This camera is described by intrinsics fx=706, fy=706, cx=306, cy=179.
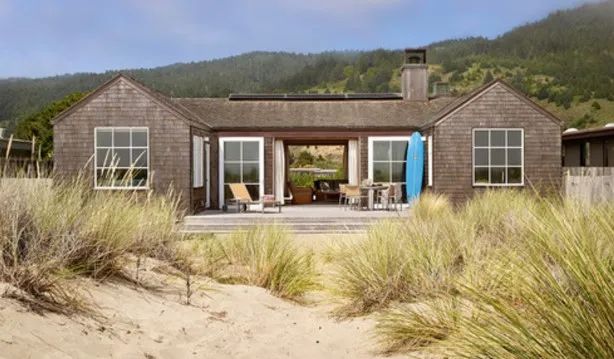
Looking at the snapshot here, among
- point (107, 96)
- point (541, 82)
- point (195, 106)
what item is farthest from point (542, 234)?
point (541, 82)

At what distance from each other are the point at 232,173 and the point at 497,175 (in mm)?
7525

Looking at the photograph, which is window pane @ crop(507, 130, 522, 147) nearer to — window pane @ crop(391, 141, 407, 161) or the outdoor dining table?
window pane @ crop(391, 141, 407, 161)

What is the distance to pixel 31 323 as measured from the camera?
497 centimetres

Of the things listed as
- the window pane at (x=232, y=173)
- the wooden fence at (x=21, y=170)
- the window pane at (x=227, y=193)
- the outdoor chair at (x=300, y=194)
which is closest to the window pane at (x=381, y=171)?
the outdoor chair at (x=300, y=194)

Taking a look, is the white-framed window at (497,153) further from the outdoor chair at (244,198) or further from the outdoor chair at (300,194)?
the outdoor chair at (300,194)

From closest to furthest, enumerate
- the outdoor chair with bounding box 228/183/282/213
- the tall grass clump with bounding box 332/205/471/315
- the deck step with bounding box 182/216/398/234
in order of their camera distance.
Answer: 1. the tall grass clump with bounding box 332/205/471/315
2. the deck step with bounding box 182/216/398/234
3. the outdoor chair with bounding box 228/183/282/213

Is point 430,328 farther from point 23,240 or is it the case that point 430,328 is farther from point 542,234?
point 23,240

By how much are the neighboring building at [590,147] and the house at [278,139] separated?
305 cm

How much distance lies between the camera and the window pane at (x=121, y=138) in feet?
59.2

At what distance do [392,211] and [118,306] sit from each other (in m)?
12.8

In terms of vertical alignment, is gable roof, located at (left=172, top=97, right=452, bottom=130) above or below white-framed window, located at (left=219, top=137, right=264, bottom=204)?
above

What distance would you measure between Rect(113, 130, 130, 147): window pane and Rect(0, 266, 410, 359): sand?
10895 millimetres

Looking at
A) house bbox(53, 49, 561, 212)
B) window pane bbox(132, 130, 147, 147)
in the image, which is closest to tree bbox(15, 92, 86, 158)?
house bbox(53, 49, 561, 212)

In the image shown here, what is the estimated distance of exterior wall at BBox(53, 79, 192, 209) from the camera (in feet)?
58.1
